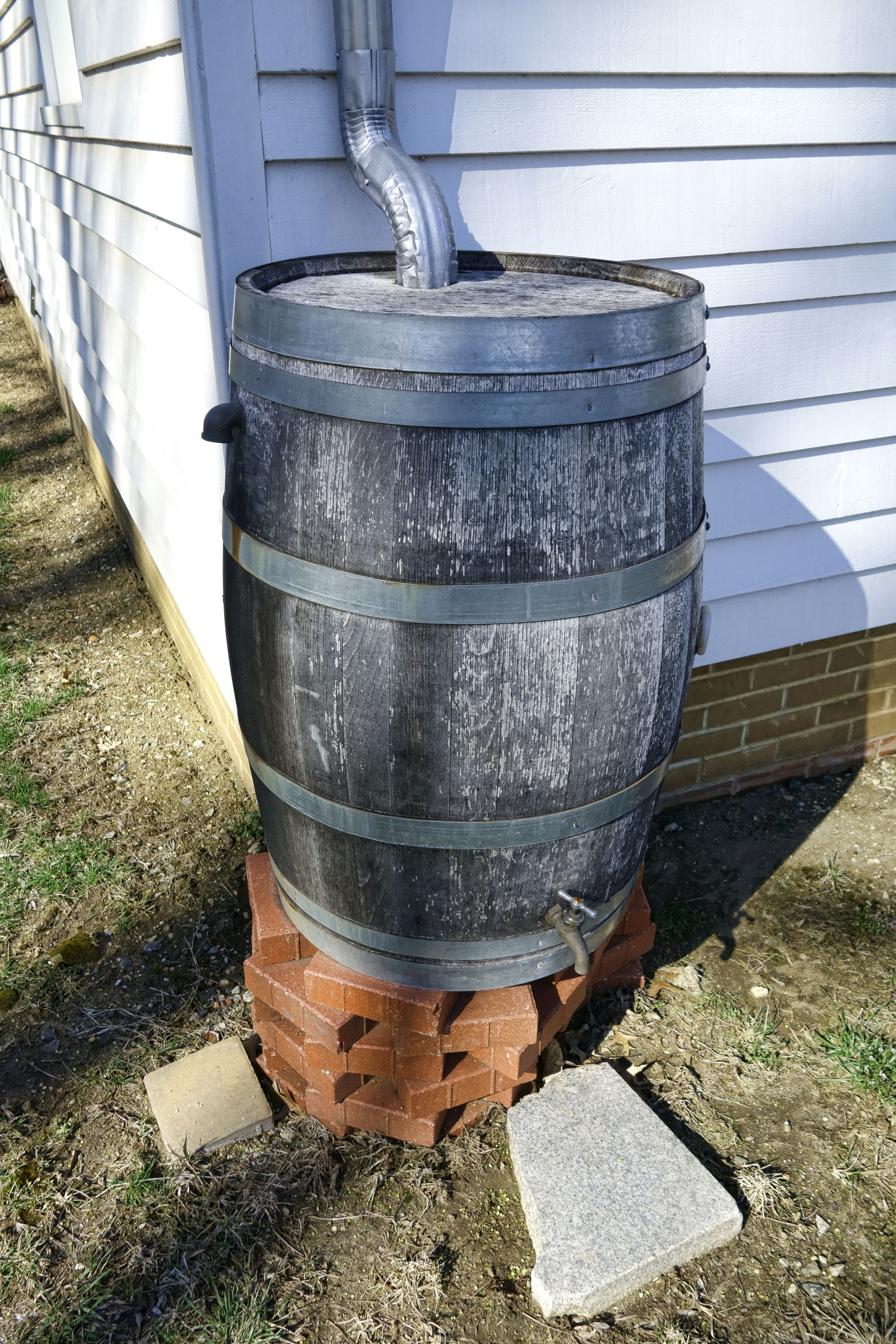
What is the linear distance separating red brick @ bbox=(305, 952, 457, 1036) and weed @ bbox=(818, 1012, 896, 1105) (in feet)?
3.03

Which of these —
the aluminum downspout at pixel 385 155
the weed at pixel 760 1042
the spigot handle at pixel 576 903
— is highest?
the aluminum downspout at pixel 385 155

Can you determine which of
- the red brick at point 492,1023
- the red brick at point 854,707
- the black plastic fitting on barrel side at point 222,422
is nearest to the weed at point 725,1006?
the red brick at point 492,1023

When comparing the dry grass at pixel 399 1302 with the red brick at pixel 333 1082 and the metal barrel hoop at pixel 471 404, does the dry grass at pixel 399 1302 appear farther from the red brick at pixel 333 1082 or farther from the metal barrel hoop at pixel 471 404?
the metal barrel hoop at pixel 471 404

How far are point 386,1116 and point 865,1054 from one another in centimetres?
104

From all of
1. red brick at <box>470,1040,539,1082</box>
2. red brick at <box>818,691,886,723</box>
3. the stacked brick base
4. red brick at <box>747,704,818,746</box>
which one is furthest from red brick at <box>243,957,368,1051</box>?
red brick at <box>818,691,886,723</box>

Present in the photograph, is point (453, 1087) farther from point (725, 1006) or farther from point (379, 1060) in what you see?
point (725, 1006)

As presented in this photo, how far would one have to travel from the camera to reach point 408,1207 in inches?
73.8

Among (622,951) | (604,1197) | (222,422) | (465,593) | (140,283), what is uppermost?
(140,283)

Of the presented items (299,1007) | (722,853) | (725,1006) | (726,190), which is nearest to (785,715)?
(722,853)

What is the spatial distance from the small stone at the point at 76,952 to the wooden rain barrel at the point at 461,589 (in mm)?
885

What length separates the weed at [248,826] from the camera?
9.26 ft

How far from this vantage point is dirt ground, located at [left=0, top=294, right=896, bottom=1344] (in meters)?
1.71

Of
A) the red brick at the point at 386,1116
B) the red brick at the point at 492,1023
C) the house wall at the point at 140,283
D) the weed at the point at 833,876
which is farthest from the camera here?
the weed at the point at 833,876

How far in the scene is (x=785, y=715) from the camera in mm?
3059
